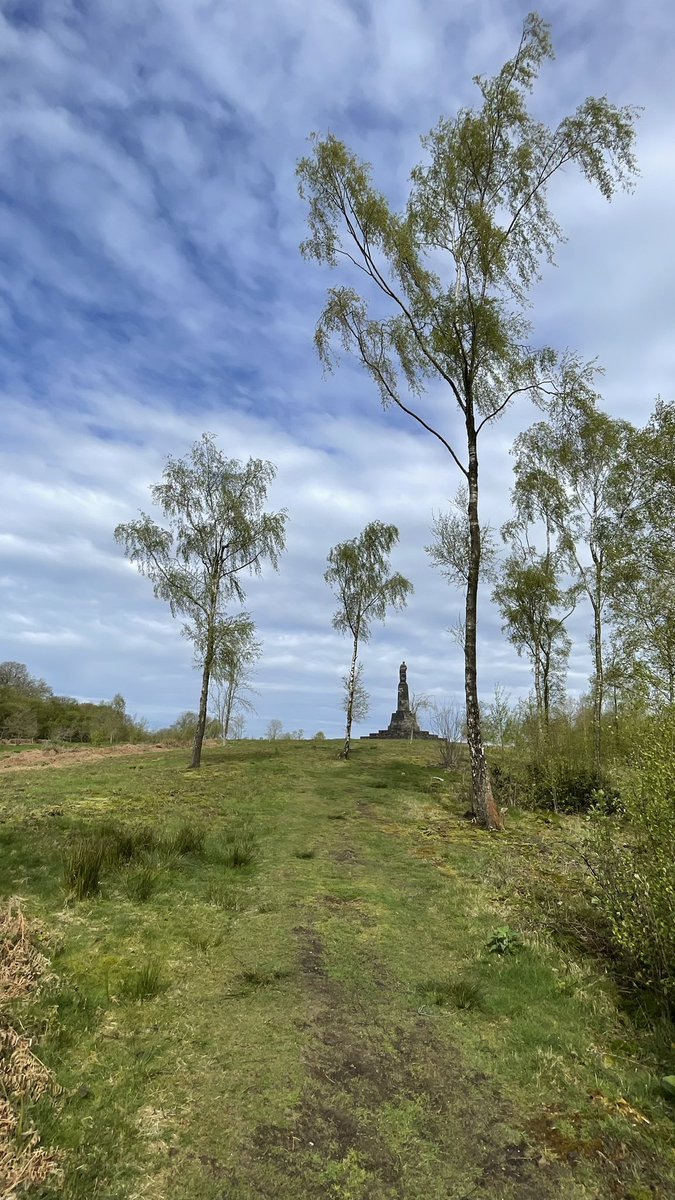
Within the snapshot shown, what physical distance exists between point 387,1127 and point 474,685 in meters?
11.8

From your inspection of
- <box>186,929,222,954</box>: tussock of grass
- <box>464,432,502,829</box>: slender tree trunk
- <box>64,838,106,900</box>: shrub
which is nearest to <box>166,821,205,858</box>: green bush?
<box>64,838,106,900</box>: shrub

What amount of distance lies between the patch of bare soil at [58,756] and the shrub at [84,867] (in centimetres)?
1629

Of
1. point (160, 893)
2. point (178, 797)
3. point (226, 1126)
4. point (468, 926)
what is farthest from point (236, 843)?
point (226, 1126)

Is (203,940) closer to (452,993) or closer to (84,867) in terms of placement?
(84,867)

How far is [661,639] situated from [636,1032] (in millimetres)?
6838

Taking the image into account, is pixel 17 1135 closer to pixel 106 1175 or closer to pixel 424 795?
pixel 106 1175

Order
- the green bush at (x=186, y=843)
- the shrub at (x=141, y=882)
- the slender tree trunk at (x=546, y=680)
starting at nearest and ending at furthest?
the shrub at (x=141, y=882) → the green bush at (x=186, y=843) → the slender tree trunk at (x=546, y=680)

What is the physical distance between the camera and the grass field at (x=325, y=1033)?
3662 mm

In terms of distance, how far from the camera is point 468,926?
304 inches

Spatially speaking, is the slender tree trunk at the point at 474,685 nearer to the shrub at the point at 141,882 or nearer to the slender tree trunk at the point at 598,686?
the slender tree trunk at the point at 598,686

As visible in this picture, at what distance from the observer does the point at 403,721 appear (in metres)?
48.8

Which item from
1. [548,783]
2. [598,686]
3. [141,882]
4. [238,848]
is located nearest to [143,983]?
[141,882]

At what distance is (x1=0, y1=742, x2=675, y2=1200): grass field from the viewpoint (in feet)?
12.0

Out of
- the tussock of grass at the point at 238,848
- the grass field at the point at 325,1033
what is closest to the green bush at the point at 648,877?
the grass field at the point at 325,1033
